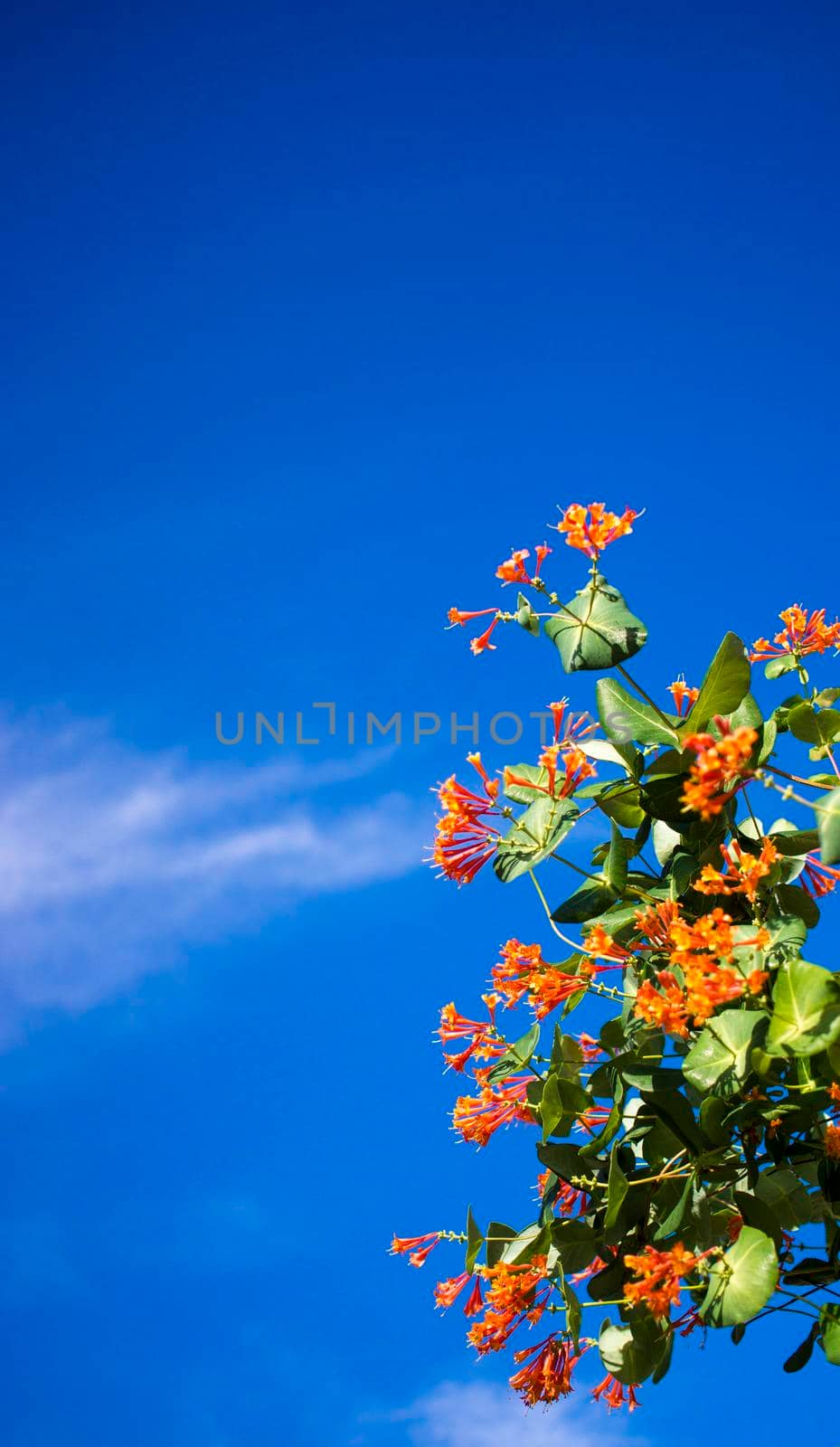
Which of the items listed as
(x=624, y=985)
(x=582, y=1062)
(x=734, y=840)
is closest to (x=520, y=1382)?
(x=582, y=1062)

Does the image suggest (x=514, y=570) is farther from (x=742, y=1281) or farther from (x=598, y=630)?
(x=742, y=1281)

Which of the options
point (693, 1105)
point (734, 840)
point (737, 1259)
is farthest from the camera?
point (693, 1105)

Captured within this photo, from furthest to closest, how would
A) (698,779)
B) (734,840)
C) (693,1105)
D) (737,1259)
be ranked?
(693,1105) < (734,840) < (737,1259) < (698,779)

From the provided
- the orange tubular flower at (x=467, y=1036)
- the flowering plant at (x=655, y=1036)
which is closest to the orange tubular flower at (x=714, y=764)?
the flowering plant at (x=655, y=1036)

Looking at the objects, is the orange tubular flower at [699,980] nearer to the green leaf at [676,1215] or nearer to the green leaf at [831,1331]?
the green leaf at [676,1215]

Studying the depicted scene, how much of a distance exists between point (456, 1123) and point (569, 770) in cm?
76

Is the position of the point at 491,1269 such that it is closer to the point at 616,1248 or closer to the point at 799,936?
the point at 616,1248

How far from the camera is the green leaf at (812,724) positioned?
2332 millimetres

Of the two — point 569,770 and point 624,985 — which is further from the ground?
point 569,770

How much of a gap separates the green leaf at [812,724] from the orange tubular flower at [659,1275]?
953 mm

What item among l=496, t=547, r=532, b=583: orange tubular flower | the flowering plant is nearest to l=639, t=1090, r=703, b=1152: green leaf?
the flowering plant

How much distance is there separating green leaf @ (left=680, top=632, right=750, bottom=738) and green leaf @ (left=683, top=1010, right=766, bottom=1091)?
1.62 feet

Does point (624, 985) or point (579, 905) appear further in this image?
point (579, 905)

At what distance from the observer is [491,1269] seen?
2393 mm
